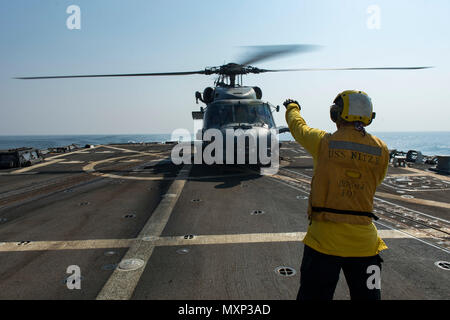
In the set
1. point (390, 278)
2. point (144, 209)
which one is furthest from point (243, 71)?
point (390, 278)

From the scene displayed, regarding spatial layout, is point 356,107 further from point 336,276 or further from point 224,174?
point 224,174

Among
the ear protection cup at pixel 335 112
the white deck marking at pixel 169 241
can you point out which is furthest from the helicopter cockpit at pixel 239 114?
the ear protection cup at pixel 335 112

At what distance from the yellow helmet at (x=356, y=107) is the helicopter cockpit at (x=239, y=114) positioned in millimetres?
10641

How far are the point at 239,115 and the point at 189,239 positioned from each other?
9.02 m

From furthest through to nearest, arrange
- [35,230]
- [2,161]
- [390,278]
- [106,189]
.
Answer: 1. [2,161]
2. [106,189]
3. [35,230]
4. [390,278]

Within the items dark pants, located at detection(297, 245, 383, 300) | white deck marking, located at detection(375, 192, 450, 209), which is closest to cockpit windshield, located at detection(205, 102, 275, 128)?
white deck marking, located at detection(375, 192, 450, 209)

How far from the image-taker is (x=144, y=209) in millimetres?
7797

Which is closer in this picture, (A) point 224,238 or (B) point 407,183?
(A) point 224,238

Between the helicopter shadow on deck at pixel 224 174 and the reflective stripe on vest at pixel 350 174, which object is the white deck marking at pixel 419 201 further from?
the reflective stripe on vest at pixel 350 174

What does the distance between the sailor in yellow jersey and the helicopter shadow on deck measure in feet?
26.3

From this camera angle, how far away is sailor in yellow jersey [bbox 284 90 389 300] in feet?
7.91

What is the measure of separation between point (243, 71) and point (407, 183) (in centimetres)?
1037

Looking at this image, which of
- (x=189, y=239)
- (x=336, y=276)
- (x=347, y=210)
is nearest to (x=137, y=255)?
(x=189, y=239)

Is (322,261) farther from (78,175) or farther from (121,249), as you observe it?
(78,175)
